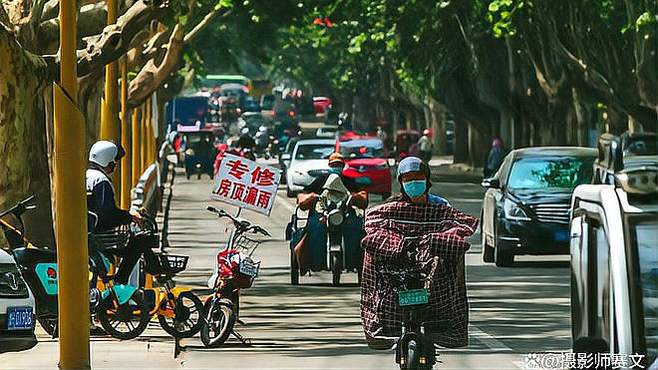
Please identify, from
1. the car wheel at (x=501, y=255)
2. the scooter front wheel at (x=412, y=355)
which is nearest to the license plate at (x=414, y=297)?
the scooter front wheel at (x=412, y=355)

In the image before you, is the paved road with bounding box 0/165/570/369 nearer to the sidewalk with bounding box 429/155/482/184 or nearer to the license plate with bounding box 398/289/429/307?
the license plate with bounding box 398/289/429/307

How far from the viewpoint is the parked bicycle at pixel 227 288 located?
50.1 ft

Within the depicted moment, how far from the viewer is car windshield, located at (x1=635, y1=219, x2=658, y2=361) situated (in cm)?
678

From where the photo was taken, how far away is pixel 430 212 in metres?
11.5

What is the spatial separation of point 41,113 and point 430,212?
812 cm

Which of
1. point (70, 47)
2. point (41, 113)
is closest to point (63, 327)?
point (70, 47)

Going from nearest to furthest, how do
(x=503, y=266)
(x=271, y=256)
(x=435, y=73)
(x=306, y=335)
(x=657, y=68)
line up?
(x=306, y=335), (x=503, y=266), (x=271, y=256), (x=657, y=68), (x=435, y=73)

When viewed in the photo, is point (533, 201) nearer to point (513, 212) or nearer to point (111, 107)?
point (513, 212)

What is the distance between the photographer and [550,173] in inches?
987

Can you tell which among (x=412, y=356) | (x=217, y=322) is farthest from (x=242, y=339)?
(x=412, y=356)

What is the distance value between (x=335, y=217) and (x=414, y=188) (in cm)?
996

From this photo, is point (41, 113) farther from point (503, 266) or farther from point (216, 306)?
point (503, 266)

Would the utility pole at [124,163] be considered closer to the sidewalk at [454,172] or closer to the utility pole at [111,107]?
the utility pole at [111,107]

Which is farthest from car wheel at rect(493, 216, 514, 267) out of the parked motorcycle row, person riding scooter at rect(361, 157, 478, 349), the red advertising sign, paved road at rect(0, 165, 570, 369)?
person riding scooter at rect(361, 157, 478, 349)
